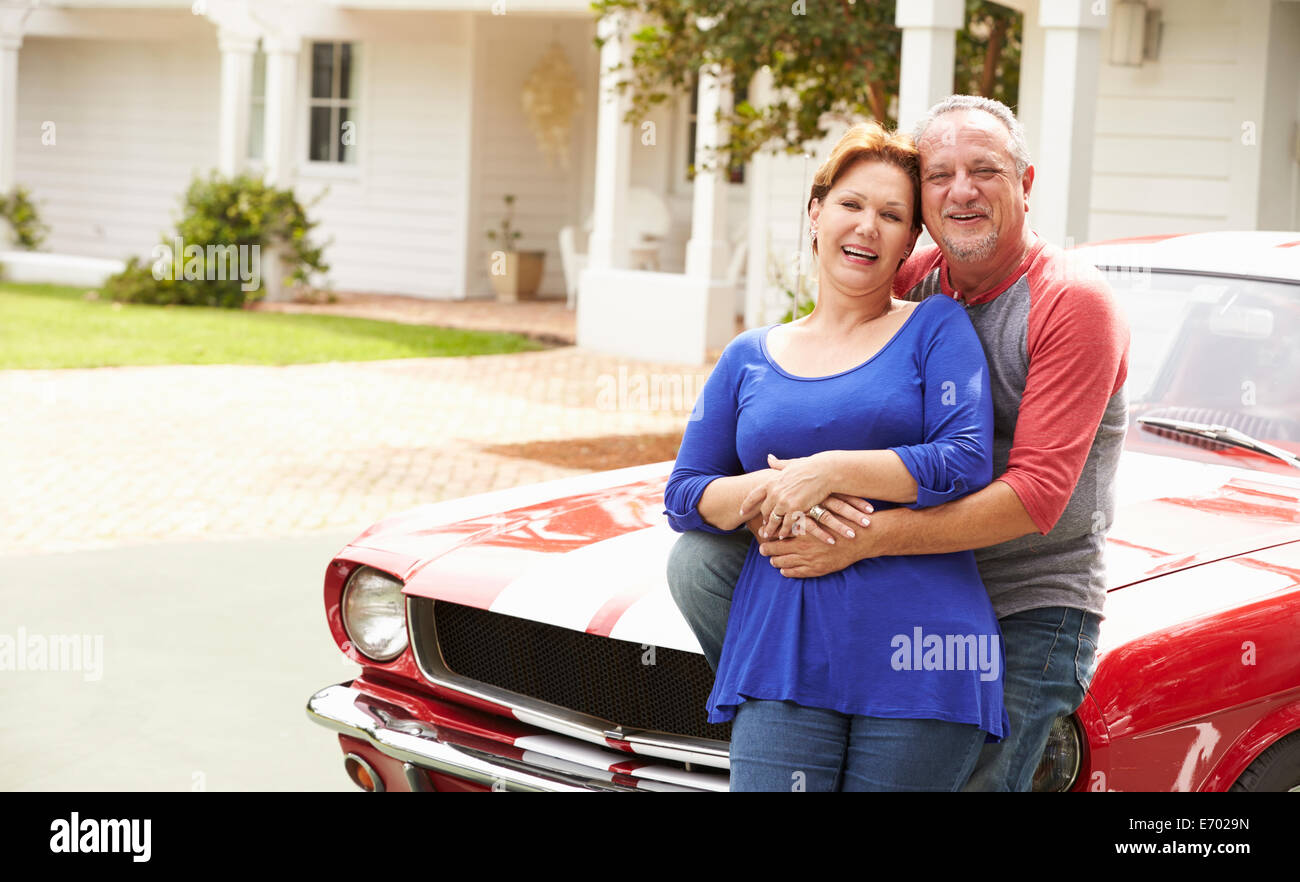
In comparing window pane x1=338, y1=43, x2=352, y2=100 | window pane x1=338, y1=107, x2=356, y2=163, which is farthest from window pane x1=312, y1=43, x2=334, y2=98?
window pane x1=338, y1=107, x2=356, y2=163

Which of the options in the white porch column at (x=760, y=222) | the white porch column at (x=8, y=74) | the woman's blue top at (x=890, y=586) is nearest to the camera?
the woman's blue top at (x=890, y=586)

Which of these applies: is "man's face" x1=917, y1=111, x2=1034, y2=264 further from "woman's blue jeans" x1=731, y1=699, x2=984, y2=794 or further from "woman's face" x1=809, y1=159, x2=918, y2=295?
"woman's blue jeans" x1=731, y1=699, x2=984, y2=794

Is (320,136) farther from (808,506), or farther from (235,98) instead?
(808,506)

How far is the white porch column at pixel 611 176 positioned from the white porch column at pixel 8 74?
29.0 feet

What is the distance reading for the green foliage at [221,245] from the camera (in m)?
16.0

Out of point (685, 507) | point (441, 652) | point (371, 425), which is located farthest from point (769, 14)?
point (685, 507)

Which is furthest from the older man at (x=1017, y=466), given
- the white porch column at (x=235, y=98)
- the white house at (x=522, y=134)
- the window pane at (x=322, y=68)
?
the window pane at (x=322, y=68)

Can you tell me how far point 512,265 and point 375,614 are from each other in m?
14.7

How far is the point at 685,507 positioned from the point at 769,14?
236 inches

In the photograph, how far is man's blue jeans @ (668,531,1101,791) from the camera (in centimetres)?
236

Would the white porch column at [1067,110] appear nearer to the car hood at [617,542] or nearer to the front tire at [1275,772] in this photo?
the car hood at [617,542]

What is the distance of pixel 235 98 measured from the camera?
1684 centimetres

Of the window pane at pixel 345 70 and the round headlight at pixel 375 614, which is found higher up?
the window pane at pixel 345 70
